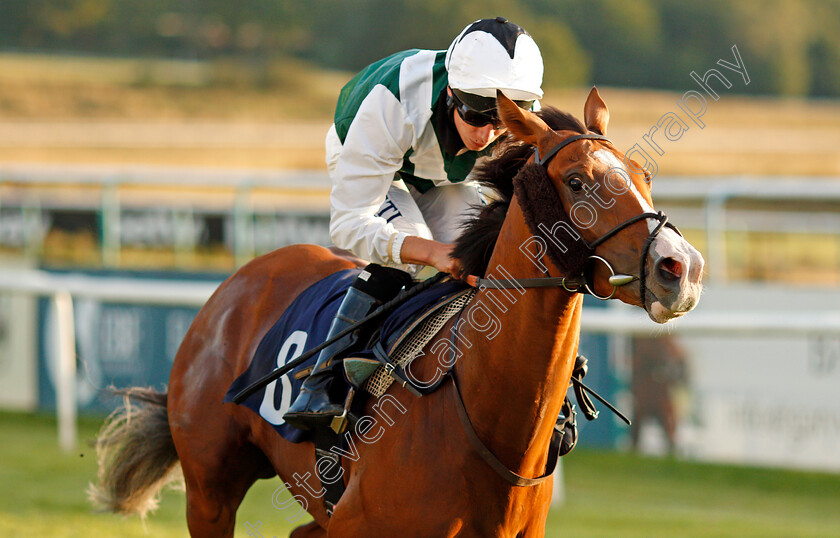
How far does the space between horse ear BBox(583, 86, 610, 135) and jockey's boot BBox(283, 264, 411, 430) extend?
809 mm

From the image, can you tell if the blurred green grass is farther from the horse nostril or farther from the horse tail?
the horse nostril

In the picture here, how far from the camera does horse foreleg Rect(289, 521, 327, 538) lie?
3.53 meters

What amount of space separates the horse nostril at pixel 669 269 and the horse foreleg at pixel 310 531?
1.86 metres

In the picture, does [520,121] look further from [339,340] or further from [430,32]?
[430,32]

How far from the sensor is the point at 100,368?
8.01 meters

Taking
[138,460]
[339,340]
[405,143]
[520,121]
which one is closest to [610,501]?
[138,460]

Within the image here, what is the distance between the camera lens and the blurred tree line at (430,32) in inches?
1540

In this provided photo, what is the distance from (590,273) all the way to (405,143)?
86 cm

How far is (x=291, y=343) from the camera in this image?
3287mm

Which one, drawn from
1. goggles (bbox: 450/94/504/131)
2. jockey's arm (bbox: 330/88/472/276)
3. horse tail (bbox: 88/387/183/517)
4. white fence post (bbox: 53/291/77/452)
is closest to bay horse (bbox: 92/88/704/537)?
goggles (bbox: 450/94/504/131)

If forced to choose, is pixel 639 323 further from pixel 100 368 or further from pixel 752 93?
pixel 752 93

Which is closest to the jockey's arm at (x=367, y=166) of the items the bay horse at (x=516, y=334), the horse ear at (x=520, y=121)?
the bay horse at (x=516, y=334)

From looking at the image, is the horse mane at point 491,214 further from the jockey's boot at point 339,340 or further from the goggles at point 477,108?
the jockey's boot at point 339,340

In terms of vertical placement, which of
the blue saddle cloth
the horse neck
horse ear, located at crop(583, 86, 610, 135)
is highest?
horse ear, located at crop(583, 86, 610, 135)
